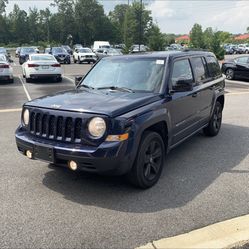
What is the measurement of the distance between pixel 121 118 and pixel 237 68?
17.2 metres

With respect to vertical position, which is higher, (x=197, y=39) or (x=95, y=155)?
(x=95, y=155)

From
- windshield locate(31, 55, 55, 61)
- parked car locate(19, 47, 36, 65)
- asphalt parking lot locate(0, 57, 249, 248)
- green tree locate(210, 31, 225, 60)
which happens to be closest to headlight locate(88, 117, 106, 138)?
asphalt parking lot locate(0, 57, 249, 248)

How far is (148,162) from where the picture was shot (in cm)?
484

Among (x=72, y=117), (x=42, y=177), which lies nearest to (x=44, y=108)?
(x=72, y=117)

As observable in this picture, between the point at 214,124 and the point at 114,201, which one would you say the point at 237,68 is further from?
the point at 114,201

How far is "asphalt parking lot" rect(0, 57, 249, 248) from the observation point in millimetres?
3715

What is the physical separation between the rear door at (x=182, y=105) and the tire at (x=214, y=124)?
1072mm

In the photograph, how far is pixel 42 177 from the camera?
525cm

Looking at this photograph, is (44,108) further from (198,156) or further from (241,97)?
(241,97)

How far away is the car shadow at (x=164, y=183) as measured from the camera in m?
4.46

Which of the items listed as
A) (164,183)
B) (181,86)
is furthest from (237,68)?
(164,183)

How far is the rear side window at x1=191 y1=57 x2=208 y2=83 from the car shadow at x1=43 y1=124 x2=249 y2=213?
1264 mm

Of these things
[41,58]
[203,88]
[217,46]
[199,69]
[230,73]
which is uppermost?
[199,69]

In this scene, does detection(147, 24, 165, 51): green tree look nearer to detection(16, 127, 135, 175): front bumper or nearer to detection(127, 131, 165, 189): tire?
detection(127, 131, 165, 189): tire
